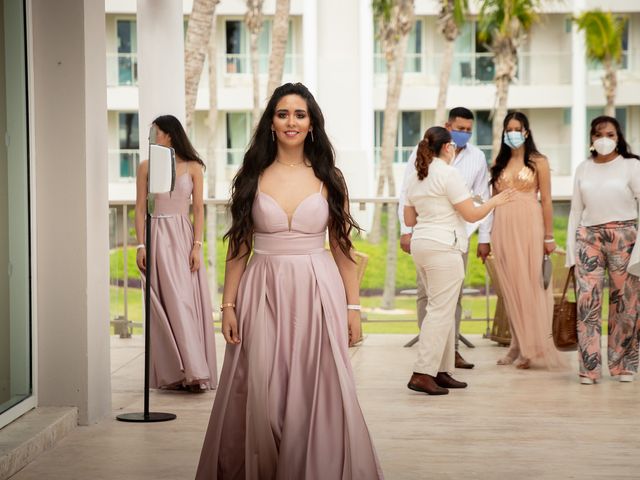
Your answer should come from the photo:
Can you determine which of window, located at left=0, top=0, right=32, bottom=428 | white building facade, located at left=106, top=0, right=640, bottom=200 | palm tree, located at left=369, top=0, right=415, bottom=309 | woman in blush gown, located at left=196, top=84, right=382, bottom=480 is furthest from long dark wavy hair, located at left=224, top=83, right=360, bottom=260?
white building facade, located at left=106, top=0, right=640, bottom=200

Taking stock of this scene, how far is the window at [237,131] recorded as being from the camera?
40.7 metres

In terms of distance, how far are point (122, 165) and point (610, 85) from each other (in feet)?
48.5

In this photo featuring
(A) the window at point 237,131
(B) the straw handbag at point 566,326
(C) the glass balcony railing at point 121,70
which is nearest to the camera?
(B) the straw handbag at point 566,326

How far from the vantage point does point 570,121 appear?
132ft

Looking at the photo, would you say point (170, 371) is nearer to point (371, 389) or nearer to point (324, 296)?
point (371, 389)

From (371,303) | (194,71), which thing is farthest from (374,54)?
(194,71)

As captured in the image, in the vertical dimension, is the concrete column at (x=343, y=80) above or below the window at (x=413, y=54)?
below

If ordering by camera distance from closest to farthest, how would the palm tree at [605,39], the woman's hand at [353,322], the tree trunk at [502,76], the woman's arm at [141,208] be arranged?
the woman's hand at [353,322] < the woman's arm at [141,208] < the tree trunk at [502,76] < the palm tree at [605,39]

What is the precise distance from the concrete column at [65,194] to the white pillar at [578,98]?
33.2 m

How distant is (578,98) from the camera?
131ft

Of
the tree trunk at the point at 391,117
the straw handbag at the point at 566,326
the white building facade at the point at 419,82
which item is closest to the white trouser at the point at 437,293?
the straw handbag at the point at 566,326

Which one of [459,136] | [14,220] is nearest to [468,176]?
[459,136]

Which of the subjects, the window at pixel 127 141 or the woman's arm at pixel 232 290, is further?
the window at pixel 127 141

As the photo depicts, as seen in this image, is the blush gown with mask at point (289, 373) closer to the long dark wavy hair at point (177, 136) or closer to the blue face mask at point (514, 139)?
the long dark wavy hair at point (177, 136)
